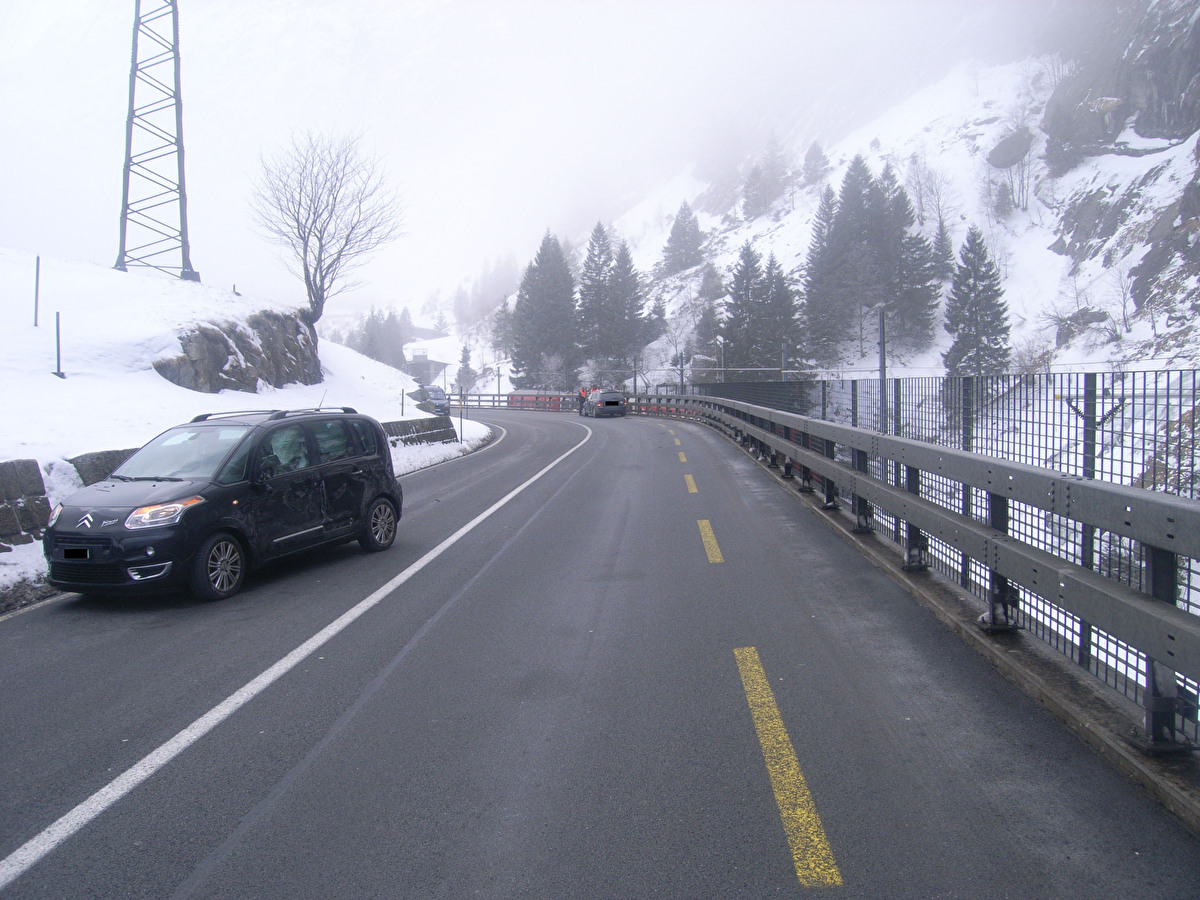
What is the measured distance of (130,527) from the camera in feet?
20.8

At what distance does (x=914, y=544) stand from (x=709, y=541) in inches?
97.9

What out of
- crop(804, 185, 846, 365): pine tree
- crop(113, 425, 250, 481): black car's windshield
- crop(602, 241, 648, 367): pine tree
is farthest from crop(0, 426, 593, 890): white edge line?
crop(602, 241, 648, 367): pine tree

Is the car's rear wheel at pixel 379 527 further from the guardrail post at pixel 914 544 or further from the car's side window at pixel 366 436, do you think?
the guardrail post at pixel 914 544

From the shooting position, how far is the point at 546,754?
3.77 metres

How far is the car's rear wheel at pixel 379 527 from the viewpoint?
8578mm

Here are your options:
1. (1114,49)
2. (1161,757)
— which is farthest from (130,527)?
→ (1114,49)

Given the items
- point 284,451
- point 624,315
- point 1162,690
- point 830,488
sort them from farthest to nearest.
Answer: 1. point 624,315
2. point 830,488
3. point 284,451
4. point 1162,690

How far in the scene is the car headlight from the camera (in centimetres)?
637

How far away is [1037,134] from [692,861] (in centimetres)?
12544

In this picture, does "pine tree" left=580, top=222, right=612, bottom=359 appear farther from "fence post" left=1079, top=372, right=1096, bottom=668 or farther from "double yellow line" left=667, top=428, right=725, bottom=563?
"fence post" left=1079, top=372, right=1096, bottom=668

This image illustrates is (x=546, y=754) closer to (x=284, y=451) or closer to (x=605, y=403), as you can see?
(x=284, y=451)

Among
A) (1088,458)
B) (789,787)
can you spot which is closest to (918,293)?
(1088,458)

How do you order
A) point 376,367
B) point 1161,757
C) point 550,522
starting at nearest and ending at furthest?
1. point 1161,757
2. point 550,522
3. point 376,367

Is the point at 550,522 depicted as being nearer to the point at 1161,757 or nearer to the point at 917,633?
the point at 917,633
